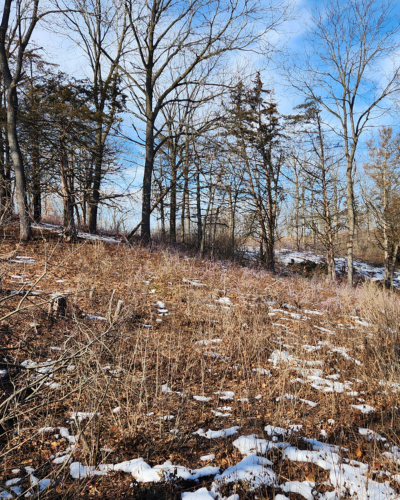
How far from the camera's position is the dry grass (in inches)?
105

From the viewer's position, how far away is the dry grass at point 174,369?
2680 millimetres

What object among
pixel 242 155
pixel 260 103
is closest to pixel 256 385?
pixel 242 155

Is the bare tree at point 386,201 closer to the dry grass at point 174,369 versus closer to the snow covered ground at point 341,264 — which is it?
the snow covered ground at point 341,264

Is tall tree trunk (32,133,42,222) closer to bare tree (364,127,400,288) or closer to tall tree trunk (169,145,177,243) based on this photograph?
tall tree trunk (169,145,177,243)

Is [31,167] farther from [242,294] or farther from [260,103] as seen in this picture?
[260,103]

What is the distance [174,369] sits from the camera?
13.4 feet

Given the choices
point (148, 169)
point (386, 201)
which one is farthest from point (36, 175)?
point (386, 201)

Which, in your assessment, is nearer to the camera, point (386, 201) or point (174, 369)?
point (174, 369)

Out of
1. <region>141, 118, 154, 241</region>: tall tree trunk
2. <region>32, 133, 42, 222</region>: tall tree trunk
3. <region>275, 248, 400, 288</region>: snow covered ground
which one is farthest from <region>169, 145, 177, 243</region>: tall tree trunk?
<region>275, 248, 400, 288</region>: snow covered ground

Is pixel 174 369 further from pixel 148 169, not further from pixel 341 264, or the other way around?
pixel 341 264

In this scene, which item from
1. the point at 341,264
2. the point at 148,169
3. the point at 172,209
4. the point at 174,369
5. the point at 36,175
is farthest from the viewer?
the point at 341,264

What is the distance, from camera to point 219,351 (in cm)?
484

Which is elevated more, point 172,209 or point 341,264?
point 172,209

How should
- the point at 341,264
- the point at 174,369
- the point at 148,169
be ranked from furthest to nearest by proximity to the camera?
1. the point at 341,264
2. the point at 148,169
3. the point at 174,369
